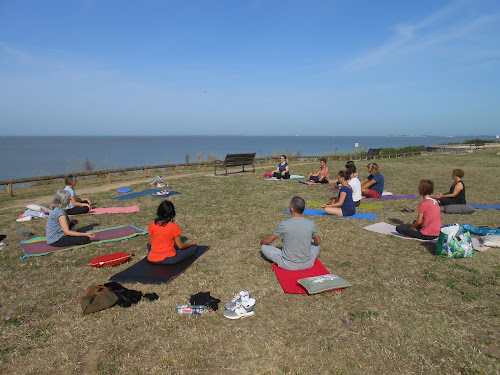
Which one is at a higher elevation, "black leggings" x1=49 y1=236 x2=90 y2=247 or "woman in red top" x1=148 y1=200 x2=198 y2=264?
"woman in red top" x1=148 y1=200 x2=198 y2=264

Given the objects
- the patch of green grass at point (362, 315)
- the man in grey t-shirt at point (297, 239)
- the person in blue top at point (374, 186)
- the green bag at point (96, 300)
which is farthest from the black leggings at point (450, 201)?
the green bag at point (96, 300)

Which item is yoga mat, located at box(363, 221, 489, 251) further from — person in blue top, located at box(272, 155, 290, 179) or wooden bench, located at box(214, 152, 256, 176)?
wooden bench, located at box(214, 152, 256, 176)

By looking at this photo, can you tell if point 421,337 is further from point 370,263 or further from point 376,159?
point 376,159

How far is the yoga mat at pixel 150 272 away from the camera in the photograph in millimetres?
4445

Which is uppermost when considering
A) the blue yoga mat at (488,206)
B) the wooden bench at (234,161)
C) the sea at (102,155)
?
the wooden bench at (234,161)

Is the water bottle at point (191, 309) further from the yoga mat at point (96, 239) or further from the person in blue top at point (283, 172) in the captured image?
the person in blue top at point (283, 172)

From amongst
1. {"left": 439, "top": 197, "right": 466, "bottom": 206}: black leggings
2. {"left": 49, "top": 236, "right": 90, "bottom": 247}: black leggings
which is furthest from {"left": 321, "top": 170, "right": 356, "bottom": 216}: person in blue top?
{"left": 49, "top": 236, "right": 90, "bottom": 247}: black leggings

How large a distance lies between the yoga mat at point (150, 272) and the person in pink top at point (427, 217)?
4.05 metres

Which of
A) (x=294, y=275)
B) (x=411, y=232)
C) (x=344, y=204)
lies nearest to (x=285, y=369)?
(x=294, y=275)

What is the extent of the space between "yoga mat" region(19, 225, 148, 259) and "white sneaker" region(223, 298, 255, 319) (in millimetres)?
3621

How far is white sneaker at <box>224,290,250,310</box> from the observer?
3.72 m

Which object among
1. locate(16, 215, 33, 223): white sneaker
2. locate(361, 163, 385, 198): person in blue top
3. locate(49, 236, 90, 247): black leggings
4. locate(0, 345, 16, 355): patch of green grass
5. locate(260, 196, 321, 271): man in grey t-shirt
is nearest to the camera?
locate(0, 345, 16, 355): patch of green grass

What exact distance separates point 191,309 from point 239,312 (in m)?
0.55

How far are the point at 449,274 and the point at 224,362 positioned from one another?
3457mm
